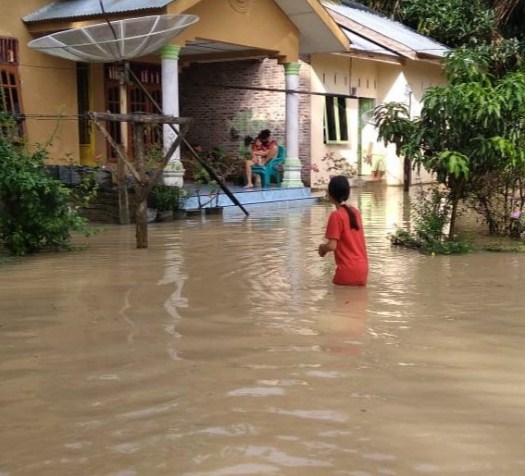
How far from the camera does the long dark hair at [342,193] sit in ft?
22.5

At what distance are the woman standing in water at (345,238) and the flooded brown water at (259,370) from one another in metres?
0.20

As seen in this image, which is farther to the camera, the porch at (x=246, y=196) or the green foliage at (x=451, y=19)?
the green foliage at (x=451, y=19)

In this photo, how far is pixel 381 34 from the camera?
22781 mm

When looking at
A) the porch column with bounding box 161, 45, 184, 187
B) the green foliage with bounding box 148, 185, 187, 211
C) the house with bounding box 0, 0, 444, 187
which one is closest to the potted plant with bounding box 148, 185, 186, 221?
the green foliage with bounding box 148, 185, 187, 211

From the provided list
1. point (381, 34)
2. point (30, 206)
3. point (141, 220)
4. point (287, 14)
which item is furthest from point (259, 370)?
point (381, 34)

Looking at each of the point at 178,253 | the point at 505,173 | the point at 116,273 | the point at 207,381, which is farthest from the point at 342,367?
the point at 505,173

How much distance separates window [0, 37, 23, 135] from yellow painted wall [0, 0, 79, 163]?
12 cm

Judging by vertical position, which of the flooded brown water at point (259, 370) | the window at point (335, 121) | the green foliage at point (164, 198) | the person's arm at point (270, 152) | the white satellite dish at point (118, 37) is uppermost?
the white satellite dish at point (118, 37)

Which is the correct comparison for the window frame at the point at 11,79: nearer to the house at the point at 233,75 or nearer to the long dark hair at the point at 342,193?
the house at the point at 233,75

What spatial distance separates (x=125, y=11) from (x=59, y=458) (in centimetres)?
1149

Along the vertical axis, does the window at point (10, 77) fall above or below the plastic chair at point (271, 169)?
above

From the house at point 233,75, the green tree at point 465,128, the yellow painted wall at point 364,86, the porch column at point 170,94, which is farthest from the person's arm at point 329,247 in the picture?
the yellow painted wall at point 364,86

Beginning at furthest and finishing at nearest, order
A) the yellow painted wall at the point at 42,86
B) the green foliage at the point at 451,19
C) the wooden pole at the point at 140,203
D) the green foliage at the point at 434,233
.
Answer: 1. the green foliage at the point at 451,19
2. the yellow painted wall at the point at 42,86
3. the wooden pole at the point at 140,203
4. the green foliage at the point at 434,233

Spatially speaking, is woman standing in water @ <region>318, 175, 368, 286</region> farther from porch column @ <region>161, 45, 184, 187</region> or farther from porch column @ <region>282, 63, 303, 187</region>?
porch column @ <region>282, 63, 303, 187</region>
